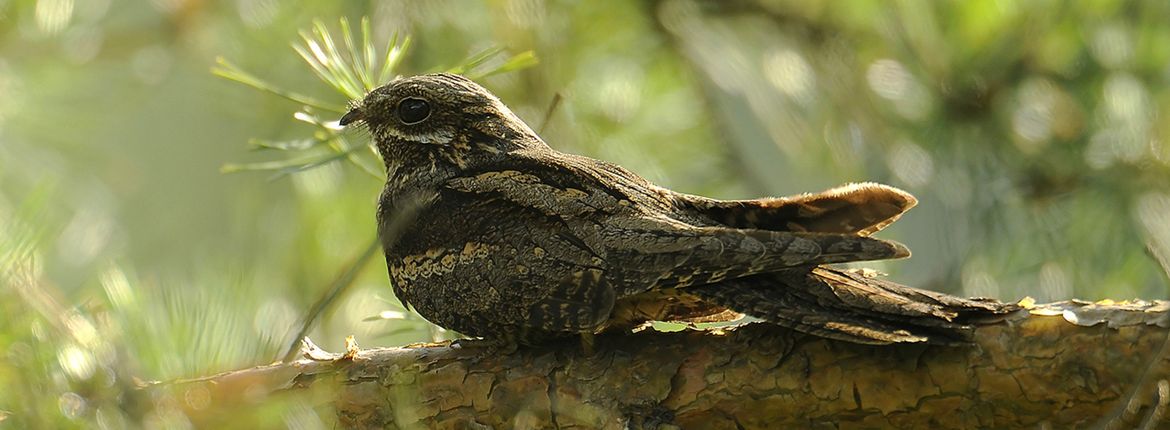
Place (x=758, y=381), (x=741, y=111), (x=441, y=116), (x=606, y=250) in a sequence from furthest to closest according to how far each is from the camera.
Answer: (x=741, y=111) < (x=441, y=116) < (x=606, y=250) < (x=758, y=381)

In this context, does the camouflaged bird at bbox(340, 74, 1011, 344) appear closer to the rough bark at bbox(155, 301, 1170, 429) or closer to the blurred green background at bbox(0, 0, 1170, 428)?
the rough bark at bbox(155, 301, 1170, 429)

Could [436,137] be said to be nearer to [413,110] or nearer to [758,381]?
[413,110]

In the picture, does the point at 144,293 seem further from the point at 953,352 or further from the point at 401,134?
the point at 953,352

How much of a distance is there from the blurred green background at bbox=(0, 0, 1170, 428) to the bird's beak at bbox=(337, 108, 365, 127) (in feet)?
0.86

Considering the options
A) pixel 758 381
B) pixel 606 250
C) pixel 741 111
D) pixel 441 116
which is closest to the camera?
pixel 758 381

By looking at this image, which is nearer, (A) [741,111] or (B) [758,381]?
(B) [758,381]

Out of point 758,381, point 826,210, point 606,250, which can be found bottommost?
point 758,381

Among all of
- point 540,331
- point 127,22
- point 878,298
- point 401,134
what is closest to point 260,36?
point 127,22

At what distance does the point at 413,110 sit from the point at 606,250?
0.84 m

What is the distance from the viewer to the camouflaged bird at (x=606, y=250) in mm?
2057

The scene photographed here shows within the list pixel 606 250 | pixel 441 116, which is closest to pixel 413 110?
pixel 441 116

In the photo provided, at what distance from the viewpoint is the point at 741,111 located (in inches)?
166

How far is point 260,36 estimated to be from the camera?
4574 millimetres

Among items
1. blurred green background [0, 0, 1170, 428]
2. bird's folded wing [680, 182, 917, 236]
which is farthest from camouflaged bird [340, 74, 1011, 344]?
blurred green background [0, 0, 1170, 428]
